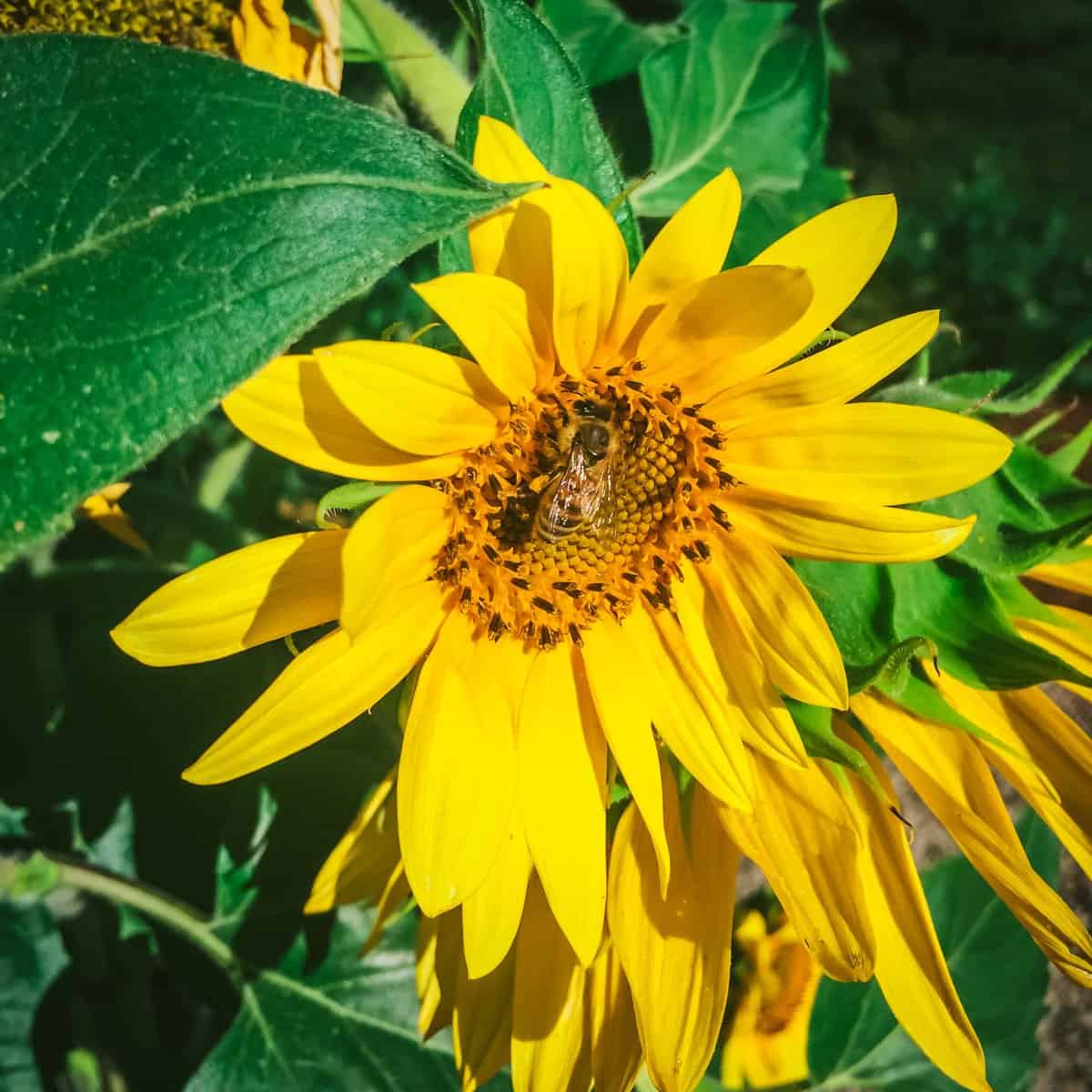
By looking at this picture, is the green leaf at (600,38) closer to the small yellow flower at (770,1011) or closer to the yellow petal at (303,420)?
the yellow petal at (303,420)

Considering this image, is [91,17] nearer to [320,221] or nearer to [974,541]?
[320,221]

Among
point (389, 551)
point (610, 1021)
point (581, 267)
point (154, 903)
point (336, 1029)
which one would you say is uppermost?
point (581, 267)

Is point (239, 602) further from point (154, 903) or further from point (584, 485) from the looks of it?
point (154, 903)

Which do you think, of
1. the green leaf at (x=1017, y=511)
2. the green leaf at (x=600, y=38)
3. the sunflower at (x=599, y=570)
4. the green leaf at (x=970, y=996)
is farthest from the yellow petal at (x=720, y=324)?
the green leaf at (x=970, y=996)

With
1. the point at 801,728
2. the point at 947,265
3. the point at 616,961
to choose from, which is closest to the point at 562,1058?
the point at 616,961

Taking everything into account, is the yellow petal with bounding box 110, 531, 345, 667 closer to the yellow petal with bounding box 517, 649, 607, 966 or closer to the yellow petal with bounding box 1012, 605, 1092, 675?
the yellow petal with bounding box 517, 649, 607, 966

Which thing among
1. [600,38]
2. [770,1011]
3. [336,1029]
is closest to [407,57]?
[600,38]

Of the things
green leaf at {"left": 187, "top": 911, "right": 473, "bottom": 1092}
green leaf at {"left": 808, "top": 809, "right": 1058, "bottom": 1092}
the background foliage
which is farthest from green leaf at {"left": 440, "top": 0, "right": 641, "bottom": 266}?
green leaf at {"left": 808, "top": 809, "right": 1058, "bottom": 1092}
